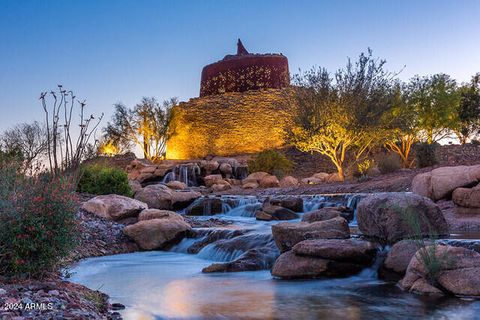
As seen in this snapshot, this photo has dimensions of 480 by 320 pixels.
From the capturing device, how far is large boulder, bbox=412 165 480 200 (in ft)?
43.0

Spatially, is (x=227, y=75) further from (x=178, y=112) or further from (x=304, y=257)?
(x=304, y=257)

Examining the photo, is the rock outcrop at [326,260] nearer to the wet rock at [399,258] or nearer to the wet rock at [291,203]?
the wet rock at [399,258]

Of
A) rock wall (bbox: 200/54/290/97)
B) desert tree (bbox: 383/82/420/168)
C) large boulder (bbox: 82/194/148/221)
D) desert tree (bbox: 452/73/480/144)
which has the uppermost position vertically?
rock wall (bbox: 200/54/290/97)

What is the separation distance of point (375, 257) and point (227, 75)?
120 feet

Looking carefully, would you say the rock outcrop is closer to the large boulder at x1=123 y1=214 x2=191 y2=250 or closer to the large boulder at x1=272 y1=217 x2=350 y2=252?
the large boulder at x1=272 y1=217 x2=350 y2=252

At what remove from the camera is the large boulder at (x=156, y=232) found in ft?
36.6

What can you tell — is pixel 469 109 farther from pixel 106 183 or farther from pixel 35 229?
pixel 35 229

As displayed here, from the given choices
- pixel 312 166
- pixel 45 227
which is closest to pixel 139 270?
pixel 45 227

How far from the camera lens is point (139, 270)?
8922 mm

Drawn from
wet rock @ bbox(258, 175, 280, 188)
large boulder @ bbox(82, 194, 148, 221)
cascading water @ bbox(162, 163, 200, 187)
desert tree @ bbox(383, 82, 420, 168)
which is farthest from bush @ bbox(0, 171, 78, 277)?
cascading water @ bbox(162, 163, 200, 187)

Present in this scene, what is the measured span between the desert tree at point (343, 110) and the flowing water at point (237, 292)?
14274 millimetres

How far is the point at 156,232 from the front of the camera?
11297 mm

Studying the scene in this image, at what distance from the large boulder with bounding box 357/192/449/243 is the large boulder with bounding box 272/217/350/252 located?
549 mm

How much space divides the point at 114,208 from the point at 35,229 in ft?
25.5
